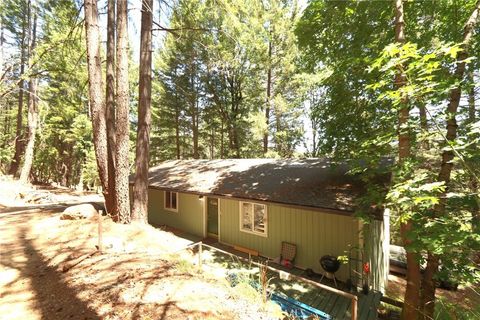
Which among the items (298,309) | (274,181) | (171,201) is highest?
(274,181)

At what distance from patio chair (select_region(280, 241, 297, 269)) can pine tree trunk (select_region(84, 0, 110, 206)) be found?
21.9 feet

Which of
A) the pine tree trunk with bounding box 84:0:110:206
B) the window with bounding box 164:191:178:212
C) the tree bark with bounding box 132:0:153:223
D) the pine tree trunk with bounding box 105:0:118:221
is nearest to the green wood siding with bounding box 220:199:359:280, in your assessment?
the tree bark with bounding box 132:0:153:223

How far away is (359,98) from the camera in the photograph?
7242mm

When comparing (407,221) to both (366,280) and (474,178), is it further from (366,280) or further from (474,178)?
(366,280)

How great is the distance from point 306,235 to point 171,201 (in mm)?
7305

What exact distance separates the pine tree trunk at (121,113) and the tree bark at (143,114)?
2.17 ft

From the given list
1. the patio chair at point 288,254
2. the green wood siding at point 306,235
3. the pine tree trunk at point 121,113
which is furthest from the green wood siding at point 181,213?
the patio chair at point 288,254

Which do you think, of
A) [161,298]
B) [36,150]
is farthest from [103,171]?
[36,150]

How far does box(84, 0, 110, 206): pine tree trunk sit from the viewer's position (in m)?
8.69

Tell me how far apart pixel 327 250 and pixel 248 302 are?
12.9 ft

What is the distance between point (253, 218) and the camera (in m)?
9.48

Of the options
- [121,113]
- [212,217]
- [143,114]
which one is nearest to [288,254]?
[212,217]

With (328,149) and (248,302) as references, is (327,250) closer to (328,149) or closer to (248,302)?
(328,149)

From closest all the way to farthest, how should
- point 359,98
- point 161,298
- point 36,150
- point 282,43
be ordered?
point 161,298
point 359,98
point 282,43
point 36,150
